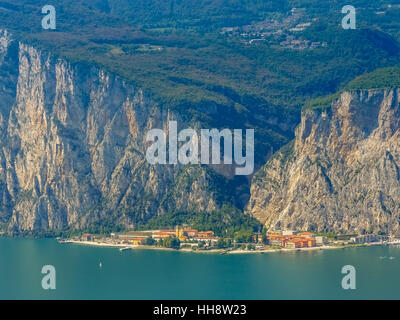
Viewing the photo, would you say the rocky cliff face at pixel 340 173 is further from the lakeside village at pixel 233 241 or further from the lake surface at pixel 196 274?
the lake surface at pixel 196 274

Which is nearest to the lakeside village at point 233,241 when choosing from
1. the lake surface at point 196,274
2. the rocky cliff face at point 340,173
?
the rocky cliff face at point 340,173

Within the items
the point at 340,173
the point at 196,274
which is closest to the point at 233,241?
the point at 340,173

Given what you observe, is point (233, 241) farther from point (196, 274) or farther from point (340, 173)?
point (196, 274)

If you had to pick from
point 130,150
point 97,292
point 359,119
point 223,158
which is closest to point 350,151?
point 359,119

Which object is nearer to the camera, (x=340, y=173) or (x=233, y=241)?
(x=233, y=241)

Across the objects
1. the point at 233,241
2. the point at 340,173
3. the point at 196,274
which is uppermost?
the point at 340,173
